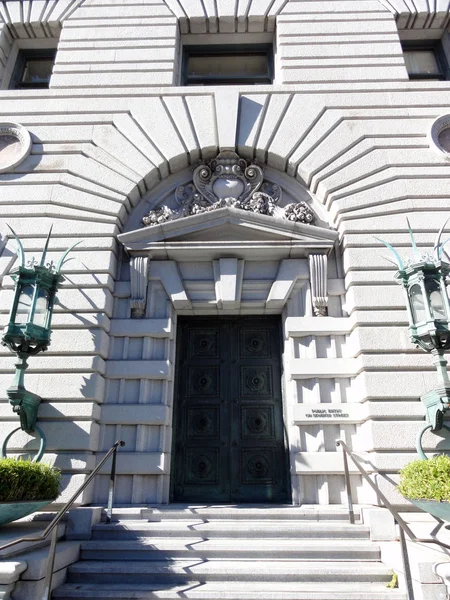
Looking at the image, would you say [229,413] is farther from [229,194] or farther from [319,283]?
[229,194]

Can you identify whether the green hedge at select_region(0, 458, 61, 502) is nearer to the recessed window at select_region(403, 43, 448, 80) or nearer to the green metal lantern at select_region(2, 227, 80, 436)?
the green metal lantern at select_region(2, 227, 80, 436)

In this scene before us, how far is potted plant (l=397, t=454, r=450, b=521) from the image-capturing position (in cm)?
500

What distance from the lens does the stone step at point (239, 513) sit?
663 centimetres

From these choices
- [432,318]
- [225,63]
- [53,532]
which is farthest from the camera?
[225,63]

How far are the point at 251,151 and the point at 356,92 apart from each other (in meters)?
2.89

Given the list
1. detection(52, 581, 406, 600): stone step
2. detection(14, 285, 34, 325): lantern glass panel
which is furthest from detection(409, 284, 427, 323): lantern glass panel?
detection(14, 285, 34, 325): lantern glass panel

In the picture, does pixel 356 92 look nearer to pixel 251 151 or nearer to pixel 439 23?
pixel 251 151

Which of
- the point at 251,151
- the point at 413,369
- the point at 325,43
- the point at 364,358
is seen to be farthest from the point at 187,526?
the point at 325,43

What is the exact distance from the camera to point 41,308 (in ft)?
24.0

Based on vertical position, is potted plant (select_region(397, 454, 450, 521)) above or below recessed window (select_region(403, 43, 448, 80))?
below

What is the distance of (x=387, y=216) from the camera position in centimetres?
881

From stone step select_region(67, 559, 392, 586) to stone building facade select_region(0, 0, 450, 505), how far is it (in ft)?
6.07

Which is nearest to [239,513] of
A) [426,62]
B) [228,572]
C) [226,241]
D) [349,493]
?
[228,572]

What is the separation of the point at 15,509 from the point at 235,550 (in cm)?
273
